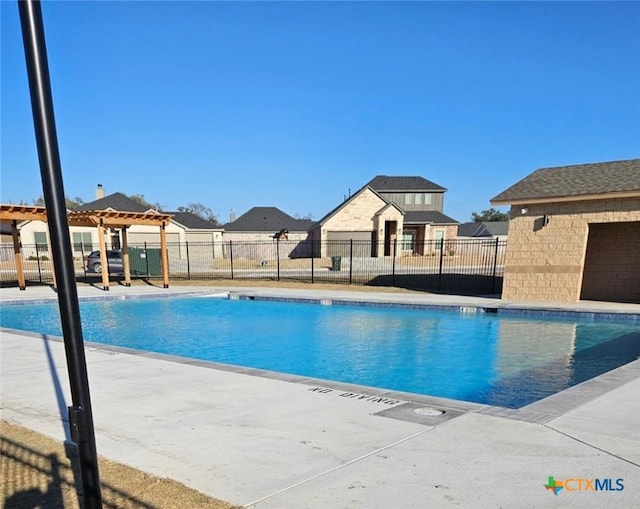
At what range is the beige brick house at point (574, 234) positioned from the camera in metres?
11.5

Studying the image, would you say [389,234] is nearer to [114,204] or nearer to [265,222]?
[265,222]

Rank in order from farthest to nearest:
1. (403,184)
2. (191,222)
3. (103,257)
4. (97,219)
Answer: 1. (403,184)
2. (191,222)
3. (103,257)
4. (97,219)

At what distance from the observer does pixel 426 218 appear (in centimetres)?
3594

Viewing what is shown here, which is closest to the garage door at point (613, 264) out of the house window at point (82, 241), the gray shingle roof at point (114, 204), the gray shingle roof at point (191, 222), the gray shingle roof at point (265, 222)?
the gray shingle roof at point (265, 222)

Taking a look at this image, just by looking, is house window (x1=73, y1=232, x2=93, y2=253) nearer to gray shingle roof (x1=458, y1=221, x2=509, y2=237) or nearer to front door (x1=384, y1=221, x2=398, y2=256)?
front door (x1=384, y1=221, x2=398, y2=256)

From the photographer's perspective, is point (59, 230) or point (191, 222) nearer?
point (59, 230)

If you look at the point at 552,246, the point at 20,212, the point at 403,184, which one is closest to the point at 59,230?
the point at 552,246

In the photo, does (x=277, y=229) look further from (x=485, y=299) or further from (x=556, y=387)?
(x=556, y=387)

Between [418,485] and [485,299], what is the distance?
1226 centimetres

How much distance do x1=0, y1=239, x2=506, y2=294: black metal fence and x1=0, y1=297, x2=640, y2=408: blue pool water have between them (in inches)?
208

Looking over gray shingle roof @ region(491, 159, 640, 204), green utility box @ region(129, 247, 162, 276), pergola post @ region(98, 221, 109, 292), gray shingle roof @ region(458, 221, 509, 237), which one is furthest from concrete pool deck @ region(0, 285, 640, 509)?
gray shingle roof @ region(458, 221, 509, 237)

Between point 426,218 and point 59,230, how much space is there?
36083 mm

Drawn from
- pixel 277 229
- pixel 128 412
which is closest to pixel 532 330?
pixel 128 412

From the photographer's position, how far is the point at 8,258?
96.2ft
